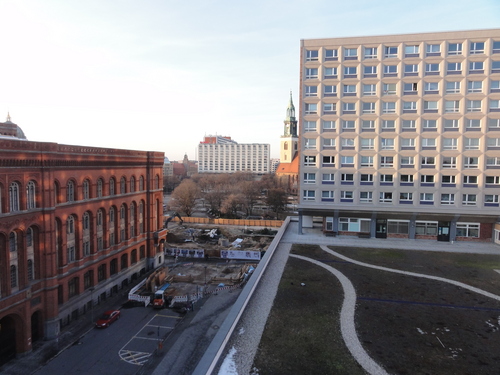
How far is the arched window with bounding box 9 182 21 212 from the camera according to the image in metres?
24.0

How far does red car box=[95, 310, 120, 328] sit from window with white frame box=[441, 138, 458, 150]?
36.6m

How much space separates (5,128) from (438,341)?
51884 millimetres

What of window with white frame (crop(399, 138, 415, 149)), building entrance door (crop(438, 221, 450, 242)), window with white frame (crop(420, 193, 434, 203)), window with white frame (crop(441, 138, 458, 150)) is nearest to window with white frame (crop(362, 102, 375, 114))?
window with white frame (crop(399, 138, 415, 149))

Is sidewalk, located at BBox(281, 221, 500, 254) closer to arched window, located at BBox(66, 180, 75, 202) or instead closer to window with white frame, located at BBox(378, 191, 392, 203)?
window with white frame, located at BBox(378, 191, 392, 203)

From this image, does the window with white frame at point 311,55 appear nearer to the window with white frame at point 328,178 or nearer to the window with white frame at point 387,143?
the window with white frame at point 387,143

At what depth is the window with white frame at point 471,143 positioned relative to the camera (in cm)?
3522

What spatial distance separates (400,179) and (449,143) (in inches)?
240

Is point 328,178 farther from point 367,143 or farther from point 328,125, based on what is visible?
point 328,125

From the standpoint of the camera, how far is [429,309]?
1878 centimetres

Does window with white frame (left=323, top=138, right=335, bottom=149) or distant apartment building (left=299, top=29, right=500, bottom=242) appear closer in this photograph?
distant apartment building (left=299, top=29, right=500, bottom=242)

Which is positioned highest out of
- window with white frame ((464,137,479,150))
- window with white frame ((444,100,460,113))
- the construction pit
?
window with white frame ((444,100,460,113))

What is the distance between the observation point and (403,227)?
37.2 meters

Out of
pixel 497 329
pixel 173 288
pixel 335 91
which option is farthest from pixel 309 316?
pixel 335 91

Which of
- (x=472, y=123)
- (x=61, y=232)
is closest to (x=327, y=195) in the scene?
(x=472, y=123)
